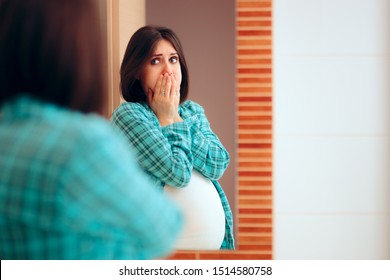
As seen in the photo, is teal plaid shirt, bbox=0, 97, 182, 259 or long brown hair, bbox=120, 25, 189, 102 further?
long brown hair, bbox=120, 25, 189, 102

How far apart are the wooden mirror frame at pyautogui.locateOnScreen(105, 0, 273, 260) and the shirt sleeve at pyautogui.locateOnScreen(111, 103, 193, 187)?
0.14 m

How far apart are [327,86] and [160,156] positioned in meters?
0.51

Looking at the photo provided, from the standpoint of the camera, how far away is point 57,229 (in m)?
0.66

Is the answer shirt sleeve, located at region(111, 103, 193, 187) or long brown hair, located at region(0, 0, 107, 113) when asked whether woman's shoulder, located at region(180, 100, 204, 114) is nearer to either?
shirt sleeve, located at region(111, 103, 193, 187)

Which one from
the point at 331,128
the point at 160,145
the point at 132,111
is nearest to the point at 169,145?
the point at 160,145

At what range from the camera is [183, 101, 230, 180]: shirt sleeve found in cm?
161

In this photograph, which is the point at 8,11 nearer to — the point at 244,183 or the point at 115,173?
the point at 115,173

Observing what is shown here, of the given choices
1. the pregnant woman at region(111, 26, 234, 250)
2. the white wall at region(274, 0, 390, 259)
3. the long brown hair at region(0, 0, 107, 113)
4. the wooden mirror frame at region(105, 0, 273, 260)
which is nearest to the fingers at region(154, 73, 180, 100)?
the pregnant woman at region(111, 26, 234, 250)

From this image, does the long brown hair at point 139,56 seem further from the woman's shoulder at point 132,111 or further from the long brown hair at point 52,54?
the long brown hair at point 52,54

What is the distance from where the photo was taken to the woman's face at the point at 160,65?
5.30ft

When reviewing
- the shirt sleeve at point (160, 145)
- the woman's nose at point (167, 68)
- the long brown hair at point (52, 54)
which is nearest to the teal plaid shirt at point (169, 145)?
the shirt sleeve at point (160, 145)

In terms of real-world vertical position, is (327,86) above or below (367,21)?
below
